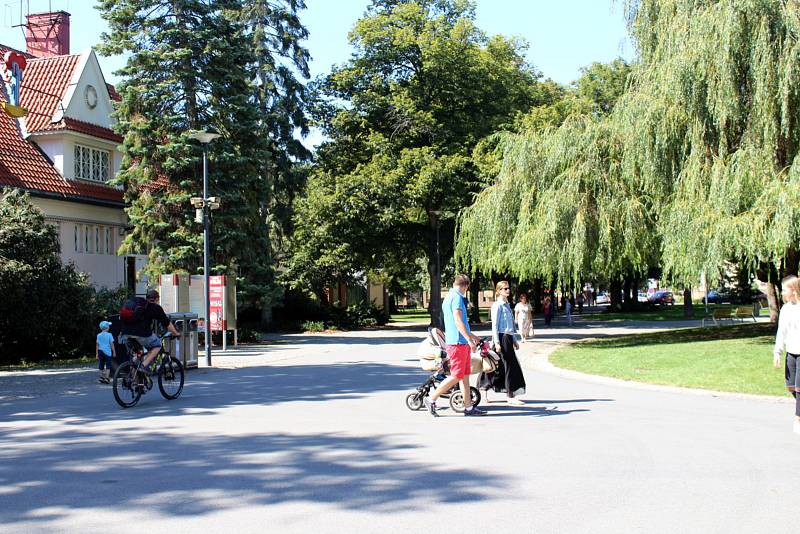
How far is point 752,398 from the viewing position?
524 inches

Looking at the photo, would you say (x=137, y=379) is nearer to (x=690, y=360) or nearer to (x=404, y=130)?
(x=690, y=360)

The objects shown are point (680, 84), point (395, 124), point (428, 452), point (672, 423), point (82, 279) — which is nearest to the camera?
point (428, 452)

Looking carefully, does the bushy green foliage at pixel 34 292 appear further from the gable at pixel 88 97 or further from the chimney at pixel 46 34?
the chimney at pixel 46 34

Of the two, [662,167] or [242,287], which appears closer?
[662,167]

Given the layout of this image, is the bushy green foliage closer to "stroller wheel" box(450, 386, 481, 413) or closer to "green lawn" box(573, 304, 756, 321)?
"stroller wheel" box(450, 386, 481, 413)

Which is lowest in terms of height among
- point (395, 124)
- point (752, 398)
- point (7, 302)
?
point (752, 398)

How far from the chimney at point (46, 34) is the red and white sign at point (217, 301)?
16402 millimetres

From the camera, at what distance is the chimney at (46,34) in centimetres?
3675

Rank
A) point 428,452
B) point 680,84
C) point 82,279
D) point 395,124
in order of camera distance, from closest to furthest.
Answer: point 428,452
point 680,84
point 82,279
point 395,124

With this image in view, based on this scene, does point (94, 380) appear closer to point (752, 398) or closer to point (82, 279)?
point (82, 279)

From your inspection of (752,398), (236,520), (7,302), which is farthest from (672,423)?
(7,302)

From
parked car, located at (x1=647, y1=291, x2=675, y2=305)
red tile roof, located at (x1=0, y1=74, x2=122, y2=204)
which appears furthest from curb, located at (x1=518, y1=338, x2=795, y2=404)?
parked car, located at (x1=647, y1=291, x2=675, y2=305)

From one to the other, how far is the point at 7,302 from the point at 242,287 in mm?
10338

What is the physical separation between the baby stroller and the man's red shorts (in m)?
0.51
